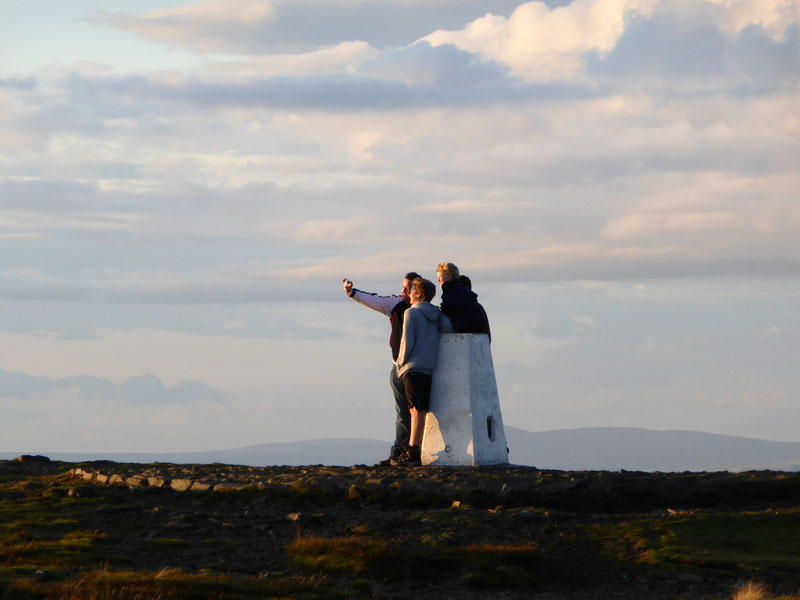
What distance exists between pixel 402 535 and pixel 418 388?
4.99 m

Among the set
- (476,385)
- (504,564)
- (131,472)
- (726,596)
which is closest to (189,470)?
(131,472)

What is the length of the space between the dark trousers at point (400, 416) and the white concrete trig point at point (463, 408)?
67 cm

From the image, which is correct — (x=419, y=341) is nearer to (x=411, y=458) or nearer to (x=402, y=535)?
(x=411, y=458)

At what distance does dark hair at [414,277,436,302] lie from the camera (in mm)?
18609

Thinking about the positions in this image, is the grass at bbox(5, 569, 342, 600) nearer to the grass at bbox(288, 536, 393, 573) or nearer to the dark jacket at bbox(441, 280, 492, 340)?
the grass at bbox(288, 536, 393, 573)

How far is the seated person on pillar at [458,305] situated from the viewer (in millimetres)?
18828

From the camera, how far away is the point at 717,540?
46.1 feet

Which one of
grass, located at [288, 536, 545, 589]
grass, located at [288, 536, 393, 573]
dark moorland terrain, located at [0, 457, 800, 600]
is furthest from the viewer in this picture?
grass, located at [288, 536, 393, 573]

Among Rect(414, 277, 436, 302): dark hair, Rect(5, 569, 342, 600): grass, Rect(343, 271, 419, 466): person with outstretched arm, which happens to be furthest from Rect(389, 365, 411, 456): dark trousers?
Rect(5, 569, 342, 600): grass

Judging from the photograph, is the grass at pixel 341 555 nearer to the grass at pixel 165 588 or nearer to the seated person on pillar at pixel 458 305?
the grass at pixel 165 588

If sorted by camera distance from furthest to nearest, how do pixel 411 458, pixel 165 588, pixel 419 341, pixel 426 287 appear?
pixel 411 458
pixel 426 287
pixel 419 341
pixel 165 588

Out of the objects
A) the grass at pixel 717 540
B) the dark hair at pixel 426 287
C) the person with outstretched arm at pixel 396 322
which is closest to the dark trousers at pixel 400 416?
the person with outstretched arm at pixel 396 322

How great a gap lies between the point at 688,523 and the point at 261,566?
6284 millimetres

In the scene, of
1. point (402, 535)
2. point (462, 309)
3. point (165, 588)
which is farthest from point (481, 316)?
point (165, 588)
